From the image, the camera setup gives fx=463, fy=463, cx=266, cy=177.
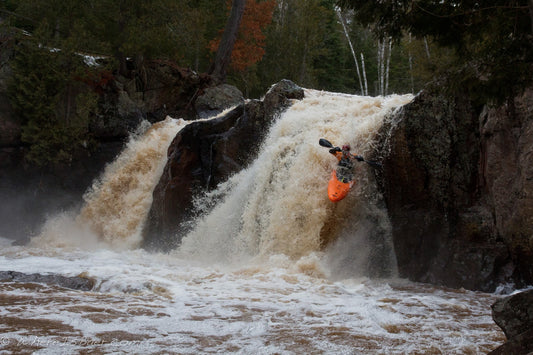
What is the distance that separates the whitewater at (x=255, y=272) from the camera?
4023mm

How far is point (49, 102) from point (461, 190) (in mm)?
10916

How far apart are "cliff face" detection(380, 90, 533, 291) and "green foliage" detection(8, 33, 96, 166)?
30.1 feet

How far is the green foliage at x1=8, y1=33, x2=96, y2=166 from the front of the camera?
41.0 feet

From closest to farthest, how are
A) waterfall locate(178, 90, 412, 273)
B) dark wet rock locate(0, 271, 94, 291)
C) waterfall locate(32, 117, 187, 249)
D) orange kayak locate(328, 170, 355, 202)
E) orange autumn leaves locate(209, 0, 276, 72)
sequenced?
1. dark wet rock locate(0, 271, 94, 291)
2. orange kayak locate(328, 170, 355, 202)
3. waterfall locate(178, 90, 412, 273)
4. waterfall locate(32, 117, 187, 249)
5. orange autumn leaves locate(209, 0, 276, 72)

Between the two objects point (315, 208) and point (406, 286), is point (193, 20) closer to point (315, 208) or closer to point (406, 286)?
point (315, 208)

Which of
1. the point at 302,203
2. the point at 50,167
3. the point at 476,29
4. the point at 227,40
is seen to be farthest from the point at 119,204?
the point at 476,29

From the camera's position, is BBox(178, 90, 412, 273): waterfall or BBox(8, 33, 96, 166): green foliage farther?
BBox(8, 33, 96, 166): green foliage

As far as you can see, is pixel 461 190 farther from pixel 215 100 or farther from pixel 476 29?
pixel 215 100

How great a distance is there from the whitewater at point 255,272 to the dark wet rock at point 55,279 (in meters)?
0.13

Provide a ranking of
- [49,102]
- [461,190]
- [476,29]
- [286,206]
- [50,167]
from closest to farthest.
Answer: [476,29], [461,190], [286,206], [49,102], [50,167]

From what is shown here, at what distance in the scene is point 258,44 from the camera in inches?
857

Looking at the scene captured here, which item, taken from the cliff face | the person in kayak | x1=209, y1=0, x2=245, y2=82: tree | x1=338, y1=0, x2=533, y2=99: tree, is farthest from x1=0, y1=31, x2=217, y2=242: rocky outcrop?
x1=338, y1=0, x2=533, y2=99: tree

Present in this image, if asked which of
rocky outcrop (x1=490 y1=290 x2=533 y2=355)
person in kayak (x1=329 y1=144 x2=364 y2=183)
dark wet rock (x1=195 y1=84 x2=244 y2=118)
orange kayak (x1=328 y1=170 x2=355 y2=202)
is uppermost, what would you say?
dark wet rock (x1=195 y1=84 x2=244 y2=118)

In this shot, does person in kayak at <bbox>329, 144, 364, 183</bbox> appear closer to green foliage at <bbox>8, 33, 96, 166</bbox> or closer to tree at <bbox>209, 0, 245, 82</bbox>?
green foliage at <bbox>8, 33, 96, 166</bbox>
